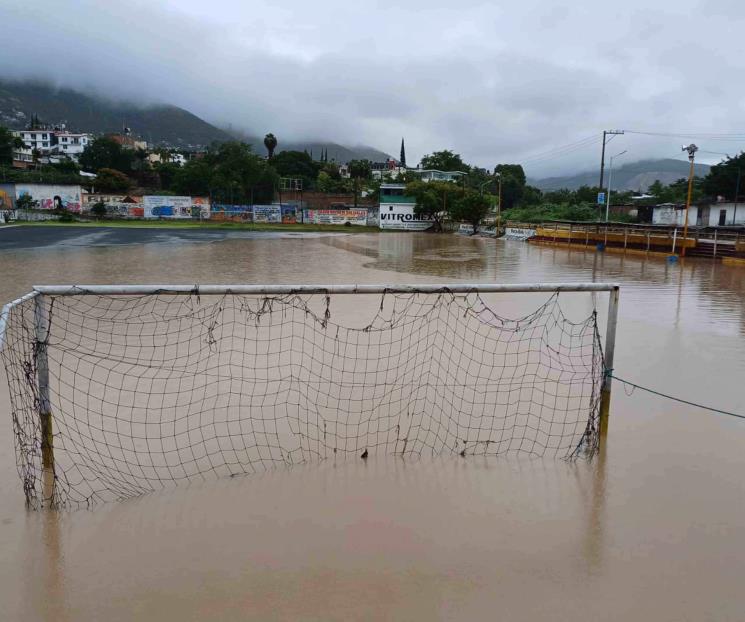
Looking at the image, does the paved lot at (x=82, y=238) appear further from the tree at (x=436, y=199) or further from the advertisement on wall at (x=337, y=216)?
the advertisement on wall at (x=337, y=216)

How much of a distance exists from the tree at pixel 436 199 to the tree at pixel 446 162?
5376cm

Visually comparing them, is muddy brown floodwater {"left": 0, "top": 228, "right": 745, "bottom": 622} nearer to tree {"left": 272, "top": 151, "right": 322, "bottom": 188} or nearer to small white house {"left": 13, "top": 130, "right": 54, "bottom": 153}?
tree {"left": 272, "top": 151, "right": 322, "bottom": 188}

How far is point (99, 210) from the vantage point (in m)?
71.1

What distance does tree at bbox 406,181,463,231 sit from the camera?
69750 mm

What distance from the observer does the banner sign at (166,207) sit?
7438 centimetres

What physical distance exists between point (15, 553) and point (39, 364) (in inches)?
51.1

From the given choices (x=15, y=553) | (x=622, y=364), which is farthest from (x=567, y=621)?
(x=622, y=364)

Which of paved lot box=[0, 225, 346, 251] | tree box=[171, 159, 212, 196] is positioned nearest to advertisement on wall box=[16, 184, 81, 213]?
tree box=[171, 159, 212, 196]

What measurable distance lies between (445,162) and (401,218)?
54.5m

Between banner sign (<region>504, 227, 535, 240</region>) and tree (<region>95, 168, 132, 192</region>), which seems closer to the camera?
banner sign (<region>504, 227, 535, 240</region>)

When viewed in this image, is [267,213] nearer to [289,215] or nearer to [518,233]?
[289,215]

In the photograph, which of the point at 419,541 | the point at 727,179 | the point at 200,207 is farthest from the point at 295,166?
the point at 419,541

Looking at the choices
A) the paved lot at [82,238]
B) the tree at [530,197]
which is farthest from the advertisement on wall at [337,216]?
the tree at [530,197]

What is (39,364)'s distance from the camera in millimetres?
4352
